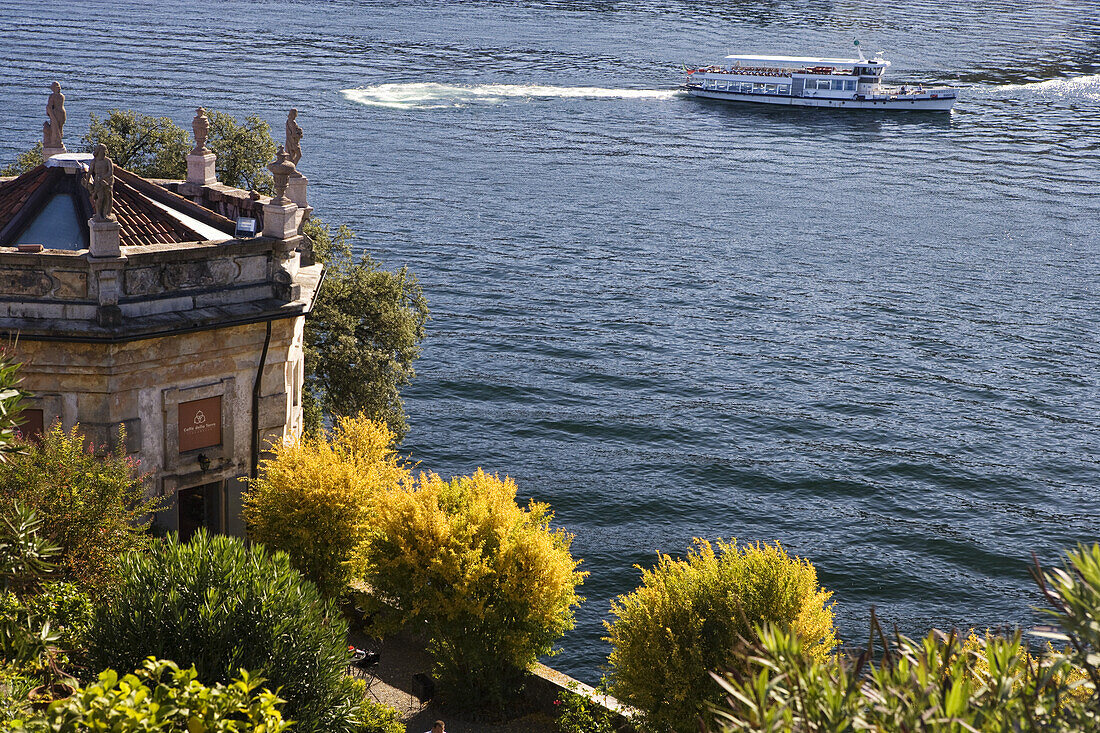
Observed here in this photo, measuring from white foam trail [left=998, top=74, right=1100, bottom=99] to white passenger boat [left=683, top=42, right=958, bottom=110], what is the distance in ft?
33.0

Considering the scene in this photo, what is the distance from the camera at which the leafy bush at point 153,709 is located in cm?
1547

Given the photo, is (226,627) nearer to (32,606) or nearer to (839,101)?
(32,606)

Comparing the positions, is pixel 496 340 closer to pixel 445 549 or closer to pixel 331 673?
pixel 445 549

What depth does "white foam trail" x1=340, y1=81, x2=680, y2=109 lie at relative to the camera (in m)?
125

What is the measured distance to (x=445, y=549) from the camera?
31031 millimetres

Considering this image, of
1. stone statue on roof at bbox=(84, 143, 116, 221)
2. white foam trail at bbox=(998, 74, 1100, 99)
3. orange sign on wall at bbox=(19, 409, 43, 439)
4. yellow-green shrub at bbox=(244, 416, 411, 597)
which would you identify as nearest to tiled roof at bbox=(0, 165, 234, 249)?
stone statue on roof at bbox=(84, 143, 116, 221)

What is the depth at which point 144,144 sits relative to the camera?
54.7m

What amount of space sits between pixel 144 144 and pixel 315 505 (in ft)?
95.1

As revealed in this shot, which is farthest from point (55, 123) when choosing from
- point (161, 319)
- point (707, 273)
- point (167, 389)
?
point (707, 273)

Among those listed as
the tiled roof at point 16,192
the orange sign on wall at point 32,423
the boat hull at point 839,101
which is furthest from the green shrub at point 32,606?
the boat hull at point 839,101

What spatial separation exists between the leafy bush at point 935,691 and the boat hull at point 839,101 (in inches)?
5078

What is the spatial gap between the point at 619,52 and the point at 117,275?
137243mm

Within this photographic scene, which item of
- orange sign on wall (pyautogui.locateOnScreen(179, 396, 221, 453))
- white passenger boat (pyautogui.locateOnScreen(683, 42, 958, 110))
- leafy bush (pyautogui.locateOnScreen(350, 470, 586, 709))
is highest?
white passenger boat (pyautogui.locateOnScreen(683, 42, 958, 110))

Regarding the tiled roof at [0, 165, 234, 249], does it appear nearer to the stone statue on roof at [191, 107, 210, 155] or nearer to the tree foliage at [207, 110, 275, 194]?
the stone statue on roof at [191, 107, 210, 155]
